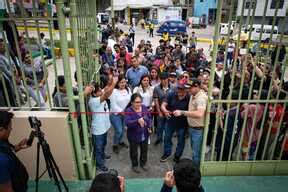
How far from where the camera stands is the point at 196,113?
12.1ft

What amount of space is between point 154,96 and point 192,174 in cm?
292

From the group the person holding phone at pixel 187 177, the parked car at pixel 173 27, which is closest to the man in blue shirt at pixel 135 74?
the person holding phone at pixel 187 177

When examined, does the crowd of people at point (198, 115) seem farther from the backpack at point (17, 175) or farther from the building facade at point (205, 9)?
the building facade at point (205, 9)

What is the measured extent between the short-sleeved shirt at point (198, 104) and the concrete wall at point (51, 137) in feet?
6.27

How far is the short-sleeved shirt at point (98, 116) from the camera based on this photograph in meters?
3.81

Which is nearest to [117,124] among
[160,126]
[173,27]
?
[160,126]

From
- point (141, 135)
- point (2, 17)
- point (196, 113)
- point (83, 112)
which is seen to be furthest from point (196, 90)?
point (2, 17)

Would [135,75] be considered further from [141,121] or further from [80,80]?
[80,80]

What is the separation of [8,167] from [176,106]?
8.95 ft

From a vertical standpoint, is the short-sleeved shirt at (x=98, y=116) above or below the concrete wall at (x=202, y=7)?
below

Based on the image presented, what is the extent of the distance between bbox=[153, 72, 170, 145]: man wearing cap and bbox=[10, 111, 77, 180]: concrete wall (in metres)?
1.80

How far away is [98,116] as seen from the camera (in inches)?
154

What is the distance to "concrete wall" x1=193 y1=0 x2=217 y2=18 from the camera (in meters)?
40.3

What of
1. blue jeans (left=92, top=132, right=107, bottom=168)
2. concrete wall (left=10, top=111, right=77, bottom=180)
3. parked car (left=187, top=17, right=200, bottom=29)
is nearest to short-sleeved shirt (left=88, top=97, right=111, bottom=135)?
blue jeans (left=92, top=132, right=107, bottom=168)
